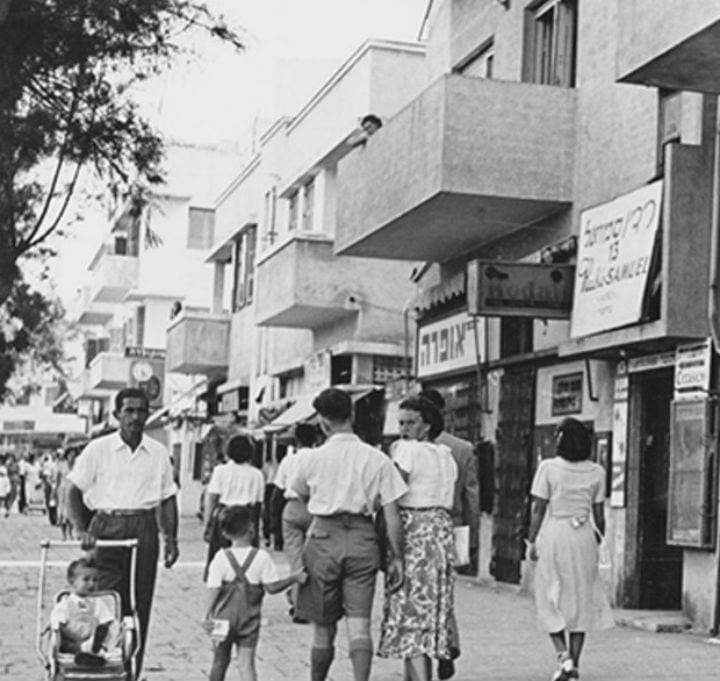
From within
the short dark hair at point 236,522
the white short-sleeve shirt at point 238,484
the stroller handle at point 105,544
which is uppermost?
the white short-sleeve shirt at point 238,484

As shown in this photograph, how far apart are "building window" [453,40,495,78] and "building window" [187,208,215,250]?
29826 mm

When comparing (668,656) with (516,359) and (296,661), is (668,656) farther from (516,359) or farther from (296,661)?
(516,359)

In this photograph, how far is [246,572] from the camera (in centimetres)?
876

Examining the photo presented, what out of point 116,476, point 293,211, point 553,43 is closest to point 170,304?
point 293,211

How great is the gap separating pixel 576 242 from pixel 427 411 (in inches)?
285

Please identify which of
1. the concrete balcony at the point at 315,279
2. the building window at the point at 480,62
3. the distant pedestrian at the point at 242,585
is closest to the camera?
the distant pedestrian at the point at 242,585

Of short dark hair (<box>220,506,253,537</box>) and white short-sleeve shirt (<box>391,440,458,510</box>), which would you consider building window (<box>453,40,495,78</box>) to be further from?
short dark hair (<box>220,506,253,537</box>)

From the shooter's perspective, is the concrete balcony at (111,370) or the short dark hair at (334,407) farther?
the concrete balcony at (111,370)

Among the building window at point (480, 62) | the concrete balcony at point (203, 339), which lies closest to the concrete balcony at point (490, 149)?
the building window at point (480, 62)

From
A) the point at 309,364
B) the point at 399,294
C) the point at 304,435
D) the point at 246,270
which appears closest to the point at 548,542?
the point at 304,435

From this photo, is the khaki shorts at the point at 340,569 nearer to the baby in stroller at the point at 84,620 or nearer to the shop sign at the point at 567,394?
the baby in stroller at the point at 84,620

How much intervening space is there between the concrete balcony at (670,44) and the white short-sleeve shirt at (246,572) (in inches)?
200

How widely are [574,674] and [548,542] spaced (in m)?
0.88

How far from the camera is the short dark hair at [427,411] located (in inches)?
394
